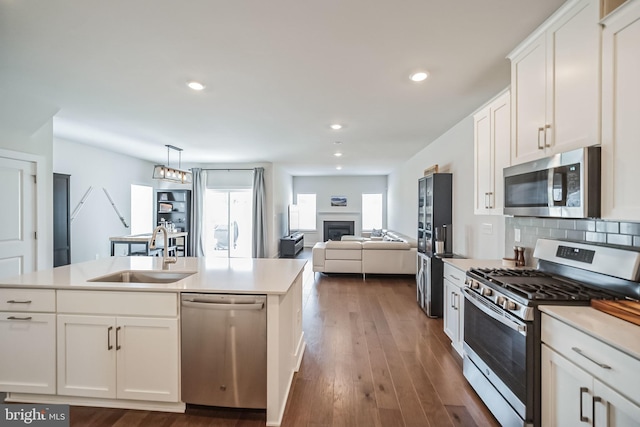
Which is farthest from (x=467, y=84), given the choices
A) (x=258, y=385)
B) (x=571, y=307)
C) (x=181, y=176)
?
(x=181, y=176)

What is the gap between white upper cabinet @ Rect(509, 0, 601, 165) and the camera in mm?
1501

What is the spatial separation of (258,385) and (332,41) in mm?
2411

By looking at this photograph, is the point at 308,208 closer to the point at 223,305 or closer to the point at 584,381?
the point at 223,305

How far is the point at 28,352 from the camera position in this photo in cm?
194

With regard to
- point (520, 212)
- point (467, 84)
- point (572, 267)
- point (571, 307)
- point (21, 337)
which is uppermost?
point (467, 84)

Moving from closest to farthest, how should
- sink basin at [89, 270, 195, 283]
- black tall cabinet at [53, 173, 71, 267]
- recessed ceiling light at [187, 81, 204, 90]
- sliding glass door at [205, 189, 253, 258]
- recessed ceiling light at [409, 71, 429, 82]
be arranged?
1. sink basin at [89, 270, 195, 283]
2. recessed ceiling light at [409, 71, 429, 82]
3. recessed ceiling light at [187, 81, 204, 90]
4. black tall cabinet at [53, 173, 71, 267]
5. sliding glass door at [205, 189, 253, 258]

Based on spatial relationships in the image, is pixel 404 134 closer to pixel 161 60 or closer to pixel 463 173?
pixel 463 173

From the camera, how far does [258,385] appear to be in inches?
72.2

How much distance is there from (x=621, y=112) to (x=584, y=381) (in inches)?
50.4

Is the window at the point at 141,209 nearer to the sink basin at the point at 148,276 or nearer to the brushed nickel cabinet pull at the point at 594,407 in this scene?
the sink basin at the point at 148,276

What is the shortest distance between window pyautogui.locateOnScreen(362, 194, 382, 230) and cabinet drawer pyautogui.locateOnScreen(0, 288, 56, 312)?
8.95 m

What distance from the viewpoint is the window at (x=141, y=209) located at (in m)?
6.93

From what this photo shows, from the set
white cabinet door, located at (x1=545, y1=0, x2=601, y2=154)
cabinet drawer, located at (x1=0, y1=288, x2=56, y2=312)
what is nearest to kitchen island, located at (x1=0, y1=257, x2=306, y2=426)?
cabinet drawer, located at (x1=0, y1=288, x2=56, y2=312)

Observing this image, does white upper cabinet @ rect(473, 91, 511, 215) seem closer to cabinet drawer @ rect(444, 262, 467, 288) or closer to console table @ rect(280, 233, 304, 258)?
cabinet drawer @ rect(444, 262, 467, 288)
